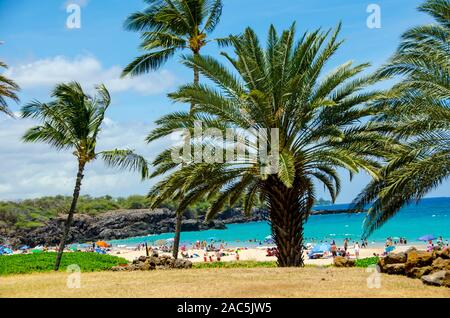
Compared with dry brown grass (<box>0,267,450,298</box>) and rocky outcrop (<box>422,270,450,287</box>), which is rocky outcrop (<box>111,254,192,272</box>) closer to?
dry brown grass (<box>0,267,450,298</box>)

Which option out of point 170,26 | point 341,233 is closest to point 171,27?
point 170,26

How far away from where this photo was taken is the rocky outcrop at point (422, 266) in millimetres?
9578

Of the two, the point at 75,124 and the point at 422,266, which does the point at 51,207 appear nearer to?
the point at 75,124

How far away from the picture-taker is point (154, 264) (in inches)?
606

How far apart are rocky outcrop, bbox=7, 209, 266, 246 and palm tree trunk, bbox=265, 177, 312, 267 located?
6661cm

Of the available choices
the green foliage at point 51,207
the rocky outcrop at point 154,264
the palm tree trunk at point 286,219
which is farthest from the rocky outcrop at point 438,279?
the green foliage at point 51,207

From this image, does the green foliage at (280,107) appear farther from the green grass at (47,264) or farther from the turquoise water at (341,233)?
the turquoise water at (341,233)

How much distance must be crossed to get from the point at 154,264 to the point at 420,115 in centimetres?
882

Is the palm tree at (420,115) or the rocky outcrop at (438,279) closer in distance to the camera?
the rocky outcrop at (438,279)

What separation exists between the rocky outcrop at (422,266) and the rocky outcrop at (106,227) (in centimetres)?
7080

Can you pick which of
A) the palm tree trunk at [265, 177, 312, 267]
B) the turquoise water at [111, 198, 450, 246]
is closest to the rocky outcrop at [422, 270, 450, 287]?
the palm tree trunk at [265, 177, 312, 267]

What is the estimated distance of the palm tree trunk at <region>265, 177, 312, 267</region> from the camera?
1512 centimetres
